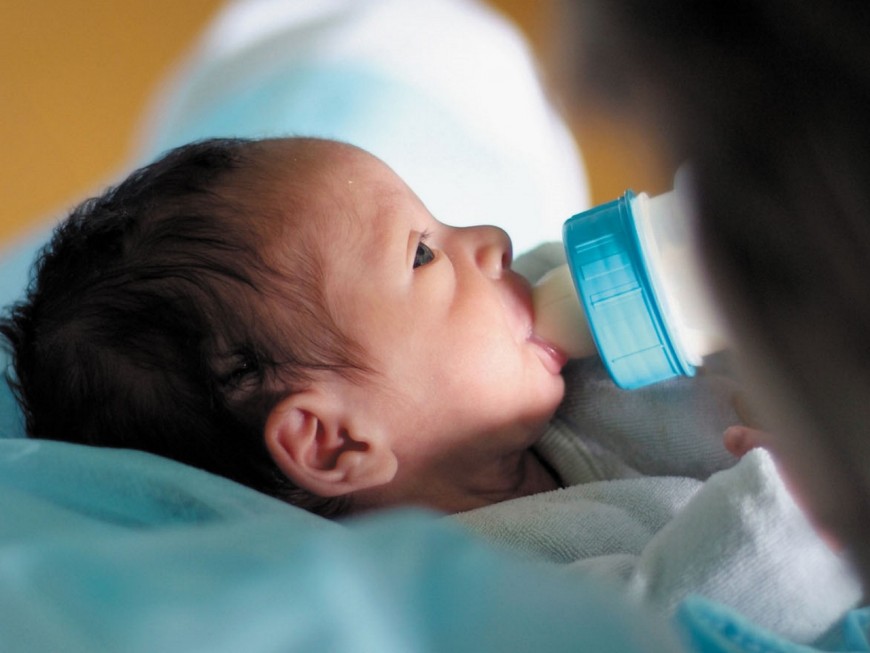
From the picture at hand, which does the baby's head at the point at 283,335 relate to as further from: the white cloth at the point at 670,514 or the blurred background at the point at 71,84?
the blurred background at the point at 71,84

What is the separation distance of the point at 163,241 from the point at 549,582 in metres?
0.35

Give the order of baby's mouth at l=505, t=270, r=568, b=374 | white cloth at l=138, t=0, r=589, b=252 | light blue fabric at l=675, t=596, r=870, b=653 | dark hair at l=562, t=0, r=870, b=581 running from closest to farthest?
dark hair at l=562, t=0, r=870, b=581
light blue fabric at l=675, t=596, r=870, b=653
baby's mouth at l=505, t=270, r=568, b=374
white cloth at l=138, t=0, r=589, b=252

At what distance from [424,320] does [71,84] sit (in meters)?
1.05

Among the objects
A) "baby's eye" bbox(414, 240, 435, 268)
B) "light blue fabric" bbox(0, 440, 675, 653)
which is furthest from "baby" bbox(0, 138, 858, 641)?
"light blue fabric" bbox(0, 440, 675, 653)

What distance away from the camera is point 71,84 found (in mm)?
1418

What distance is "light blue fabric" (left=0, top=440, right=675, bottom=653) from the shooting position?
30 centimetres

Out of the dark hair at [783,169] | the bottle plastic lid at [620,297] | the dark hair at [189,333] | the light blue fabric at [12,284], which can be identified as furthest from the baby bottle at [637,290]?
the light blue fabric at [12,284]

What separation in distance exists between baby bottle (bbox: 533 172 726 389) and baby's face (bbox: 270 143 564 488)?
59 millimetres

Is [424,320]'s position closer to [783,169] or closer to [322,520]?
[322,520]

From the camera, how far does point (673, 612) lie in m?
0.46

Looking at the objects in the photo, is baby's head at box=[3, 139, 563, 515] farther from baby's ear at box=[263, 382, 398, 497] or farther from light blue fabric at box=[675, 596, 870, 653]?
light blue fabric at box=[675, 596, 870, 653]

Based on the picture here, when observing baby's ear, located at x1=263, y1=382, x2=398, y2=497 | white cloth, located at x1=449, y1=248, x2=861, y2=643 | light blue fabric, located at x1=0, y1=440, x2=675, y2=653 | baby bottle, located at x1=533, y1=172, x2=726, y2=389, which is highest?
baby bottle, located at x1=533, y1=172, x2=726, y2=389

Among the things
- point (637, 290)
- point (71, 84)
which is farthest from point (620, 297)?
point (71, 84)

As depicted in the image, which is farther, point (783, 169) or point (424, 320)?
point (424, 320)
